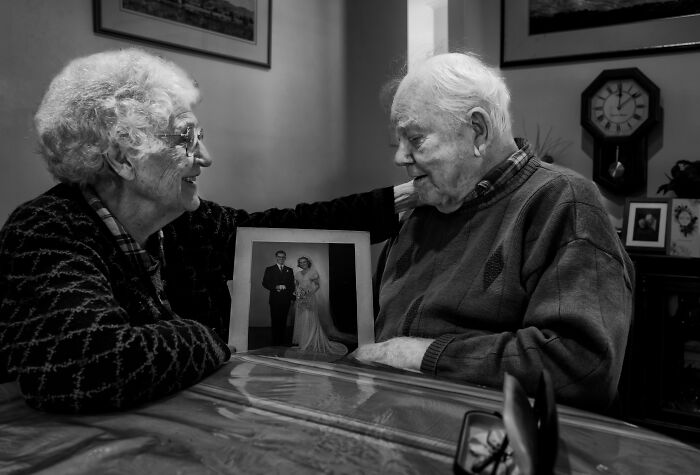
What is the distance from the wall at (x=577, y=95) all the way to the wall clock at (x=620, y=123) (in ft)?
0.24

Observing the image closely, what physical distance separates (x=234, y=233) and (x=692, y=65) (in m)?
2.65

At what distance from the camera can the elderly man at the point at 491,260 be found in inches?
45.0

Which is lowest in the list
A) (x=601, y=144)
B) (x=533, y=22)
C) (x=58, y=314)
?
(x=58, y=314)

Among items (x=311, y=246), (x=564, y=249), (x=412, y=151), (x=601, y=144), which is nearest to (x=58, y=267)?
(x=311, y=246)

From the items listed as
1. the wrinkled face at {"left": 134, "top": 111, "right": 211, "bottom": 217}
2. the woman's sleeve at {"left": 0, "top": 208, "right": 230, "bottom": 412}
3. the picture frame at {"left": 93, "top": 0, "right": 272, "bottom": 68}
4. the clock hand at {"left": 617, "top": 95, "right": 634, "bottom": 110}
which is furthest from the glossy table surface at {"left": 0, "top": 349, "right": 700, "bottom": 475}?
the clock hand at {"left": 617, "top": 95, "right": 634, "bottom": 110}

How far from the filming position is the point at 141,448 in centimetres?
75

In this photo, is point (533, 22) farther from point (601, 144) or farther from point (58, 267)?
point (58, 267)

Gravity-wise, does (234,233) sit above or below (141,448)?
above

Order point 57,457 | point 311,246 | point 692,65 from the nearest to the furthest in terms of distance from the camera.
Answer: point 57,457
point 311,246
point 692,65

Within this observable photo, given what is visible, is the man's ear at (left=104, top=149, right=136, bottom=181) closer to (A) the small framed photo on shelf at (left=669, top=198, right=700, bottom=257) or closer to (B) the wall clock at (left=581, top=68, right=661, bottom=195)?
(A) the small framed photo on shelf at (left=669, top=198, right=700, bottom=257)

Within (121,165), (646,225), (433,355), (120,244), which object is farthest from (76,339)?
(646,225)

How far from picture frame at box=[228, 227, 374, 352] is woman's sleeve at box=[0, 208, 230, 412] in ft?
0.93

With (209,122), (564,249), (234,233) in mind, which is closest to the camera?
(564,249)

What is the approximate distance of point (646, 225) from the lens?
9.37 ft
